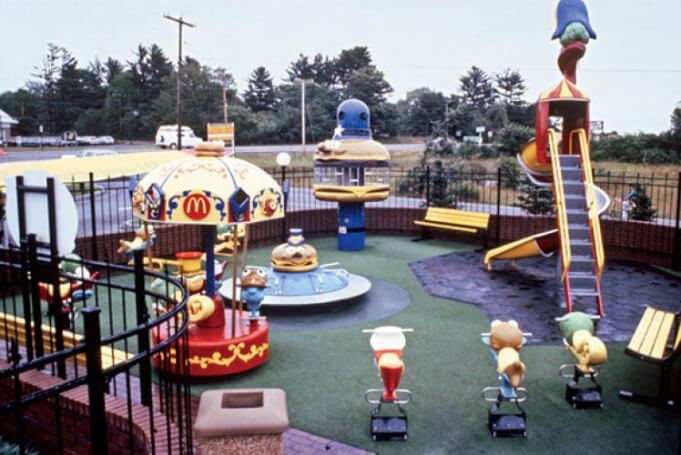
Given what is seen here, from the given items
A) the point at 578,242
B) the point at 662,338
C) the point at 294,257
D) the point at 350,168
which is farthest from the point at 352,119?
the point at 662,338

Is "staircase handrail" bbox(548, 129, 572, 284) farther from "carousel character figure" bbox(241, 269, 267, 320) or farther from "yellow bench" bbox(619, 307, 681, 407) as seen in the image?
"carousel character figure" bbox(241, 269, 267, 320)

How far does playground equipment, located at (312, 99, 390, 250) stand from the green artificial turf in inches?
201

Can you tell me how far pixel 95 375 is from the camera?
277 cm

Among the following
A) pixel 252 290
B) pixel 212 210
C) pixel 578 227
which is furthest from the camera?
pixel 578 227

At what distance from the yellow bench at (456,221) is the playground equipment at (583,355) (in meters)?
8.53

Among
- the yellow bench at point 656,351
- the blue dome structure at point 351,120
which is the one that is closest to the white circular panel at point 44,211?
the yellow bench at point 656,351

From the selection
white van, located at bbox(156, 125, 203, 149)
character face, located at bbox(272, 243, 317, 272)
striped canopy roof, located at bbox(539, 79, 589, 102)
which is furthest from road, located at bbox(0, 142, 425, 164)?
striped canopy roof, located at bbox(539, 79, 589, 102)

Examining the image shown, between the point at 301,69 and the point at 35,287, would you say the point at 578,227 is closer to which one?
the point at 35,287

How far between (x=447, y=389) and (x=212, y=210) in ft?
10.9

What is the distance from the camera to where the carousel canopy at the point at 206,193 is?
661cm

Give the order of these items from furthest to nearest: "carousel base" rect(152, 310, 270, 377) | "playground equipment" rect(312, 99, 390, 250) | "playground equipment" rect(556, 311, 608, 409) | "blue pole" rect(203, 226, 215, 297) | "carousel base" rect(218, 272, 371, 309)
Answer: "playground equipment" rect(312, 99, 390, 250) < "carousel base" rect(218, 272, 371, 309) < "blue pole" rect(203, 226, 215, 297) < "carousel base" rect(152, 310, 270, 377) < "playground equipment" rect(556, 311, 608, 409)

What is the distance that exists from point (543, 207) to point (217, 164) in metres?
12.5

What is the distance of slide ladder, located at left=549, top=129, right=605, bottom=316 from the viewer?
31.6ft

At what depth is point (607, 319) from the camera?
367 inches
